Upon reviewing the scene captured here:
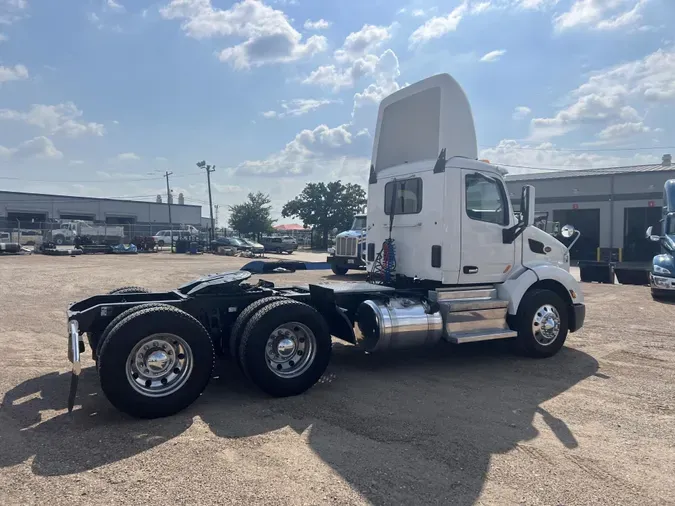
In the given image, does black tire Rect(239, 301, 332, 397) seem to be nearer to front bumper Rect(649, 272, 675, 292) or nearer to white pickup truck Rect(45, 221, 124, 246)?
front bumper Rect(649, 272, 675, 292)

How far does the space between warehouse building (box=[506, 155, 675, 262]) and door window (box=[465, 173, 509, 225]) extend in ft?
83.8

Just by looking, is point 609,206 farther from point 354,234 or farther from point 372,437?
point 372,437

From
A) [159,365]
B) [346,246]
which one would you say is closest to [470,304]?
[159,365]

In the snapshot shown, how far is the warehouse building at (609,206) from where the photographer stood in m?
32.5

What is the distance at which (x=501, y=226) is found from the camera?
7273 millimetres

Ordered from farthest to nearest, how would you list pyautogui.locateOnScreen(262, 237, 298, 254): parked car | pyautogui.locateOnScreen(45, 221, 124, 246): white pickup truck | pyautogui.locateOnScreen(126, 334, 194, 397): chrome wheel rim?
pyautogui.locateOnScreen(262, 237, 298, 254): parked car
pyautogui.locateOnScreen(45, 221, 124, 246): white pickup truck
pyautogui.locateOnScreen(126, 334, 194, 397): chrome wheel rim

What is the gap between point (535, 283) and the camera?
24.3 ft

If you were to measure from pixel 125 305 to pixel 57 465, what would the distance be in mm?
1817

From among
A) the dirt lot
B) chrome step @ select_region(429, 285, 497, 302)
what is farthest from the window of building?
the dirt lot

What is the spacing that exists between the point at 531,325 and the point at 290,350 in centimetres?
366

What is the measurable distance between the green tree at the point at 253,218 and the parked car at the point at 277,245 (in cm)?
1654

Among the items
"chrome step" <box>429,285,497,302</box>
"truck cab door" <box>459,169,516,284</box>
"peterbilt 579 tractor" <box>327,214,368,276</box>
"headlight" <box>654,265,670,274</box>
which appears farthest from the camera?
"peterbilt 579 tractor" <box>327,214,368,276</box>

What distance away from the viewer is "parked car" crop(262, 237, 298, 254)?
46.1 m

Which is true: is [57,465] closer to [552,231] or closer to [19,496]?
[19,496]
